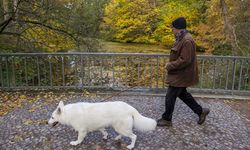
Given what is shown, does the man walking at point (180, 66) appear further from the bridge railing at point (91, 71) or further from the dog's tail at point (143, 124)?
the bridge railing at point (91, 71)

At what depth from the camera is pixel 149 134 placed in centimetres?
391

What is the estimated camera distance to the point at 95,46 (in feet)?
28.2

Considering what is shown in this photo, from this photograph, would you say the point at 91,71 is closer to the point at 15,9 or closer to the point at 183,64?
the point at 15,9

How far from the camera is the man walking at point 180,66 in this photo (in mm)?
3658

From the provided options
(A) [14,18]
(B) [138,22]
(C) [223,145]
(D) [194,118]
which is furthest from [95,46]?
(B) [138,22]

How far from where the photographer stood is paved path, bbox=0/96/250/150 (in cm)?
356

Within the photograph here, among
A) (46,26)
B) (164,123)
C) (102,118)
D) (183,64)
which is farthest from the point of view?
(46,26)

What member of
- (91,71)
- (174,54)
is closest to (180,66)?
(174,54)

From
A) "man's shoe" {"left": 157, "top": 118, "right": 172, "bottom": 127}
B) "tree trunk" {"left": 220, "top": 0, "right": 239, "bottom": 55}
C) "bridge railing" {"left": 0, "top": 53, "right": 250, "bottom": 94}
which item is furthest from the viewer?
"tree trunk" {"left": 220, "top": 0, "right": 239, "bottom": 55}

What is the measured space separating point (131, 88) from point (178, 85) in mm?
2422

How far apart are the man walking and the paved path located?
1.45 ft

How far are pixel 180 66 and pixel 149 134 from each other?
125 cm

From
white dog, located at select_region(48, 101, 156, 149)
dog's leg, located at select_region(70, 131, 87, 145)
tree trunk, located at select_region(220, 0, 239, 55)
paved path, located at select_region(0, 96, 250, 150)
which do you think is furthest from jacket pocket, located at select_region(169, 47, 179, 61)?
tree trunk, located at select_region(220, 0, 239, 55)

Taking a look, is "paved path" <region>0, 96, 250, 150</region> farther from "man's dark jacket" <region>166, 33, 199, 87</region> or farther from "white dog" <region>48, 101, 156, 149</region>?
"man's dark jacket" <region>166, 33, 199, 87</region>
